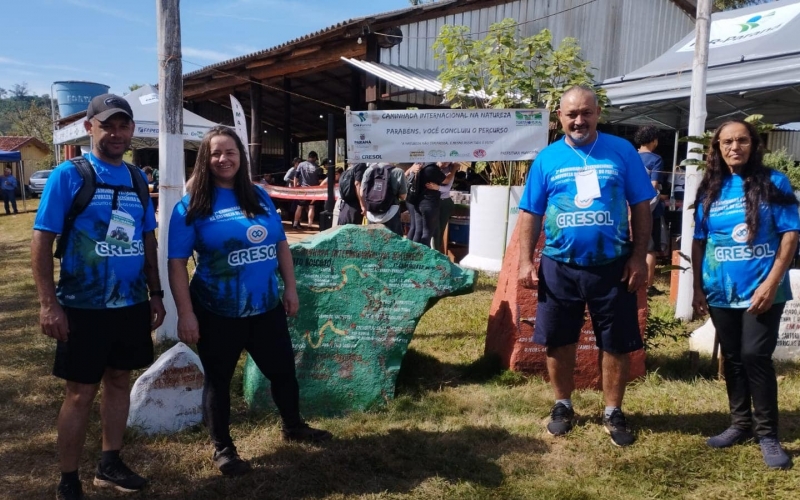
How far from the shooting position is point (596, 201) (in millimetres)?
3166

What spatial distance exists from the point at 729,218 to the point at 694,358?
169cm

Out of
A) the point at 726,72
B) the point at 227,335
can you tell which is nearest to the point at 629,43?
the point at 726,72

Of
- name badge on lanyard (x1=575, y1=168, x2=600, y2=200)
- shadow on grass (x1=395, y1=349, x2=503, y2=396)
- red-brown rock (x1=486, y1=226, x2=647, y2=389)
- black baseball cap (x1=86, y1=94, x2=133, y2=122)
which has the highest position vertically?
black baseball cap (x1=86, y1=94, x2=133, y2=122)

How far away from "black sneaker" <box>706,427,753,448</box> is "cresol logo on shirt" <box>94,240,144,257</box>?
2975 mm

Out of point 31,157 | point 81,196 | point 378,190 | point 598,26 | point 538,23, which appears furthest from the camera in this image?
point 31,157

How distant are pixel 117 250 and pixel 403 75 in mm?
9007

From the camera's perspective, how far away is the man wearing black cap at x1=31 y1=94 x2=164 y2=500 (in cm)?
262

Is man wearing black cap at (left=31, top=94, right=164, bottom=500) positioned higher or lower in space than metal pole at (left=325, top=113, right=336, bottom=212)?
lower

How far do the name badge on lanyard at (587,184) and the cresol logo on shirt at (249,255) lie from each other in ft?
5.04

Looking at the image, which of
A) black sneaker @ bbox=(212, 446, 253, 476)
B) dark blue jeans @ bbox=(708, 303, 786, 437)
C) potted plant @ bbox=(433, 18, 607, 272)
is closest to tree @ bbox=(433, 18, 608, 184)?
potted plant @ bbox=(433, 18, 607, 272)

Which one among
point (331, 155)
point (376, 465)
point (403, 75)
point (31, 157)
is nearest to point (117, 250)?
point (376, 465)

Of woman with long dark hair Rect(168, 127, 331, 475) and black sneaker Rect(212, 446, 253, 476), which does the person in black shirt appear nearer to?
woman with long dark hair Rect(168, 127, 331, 475)

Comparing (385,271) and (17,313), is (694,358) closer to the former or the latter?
(385,271)

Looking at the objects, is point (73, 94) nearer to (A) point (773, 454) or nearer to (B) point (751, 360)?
(B) point (751, 360)
